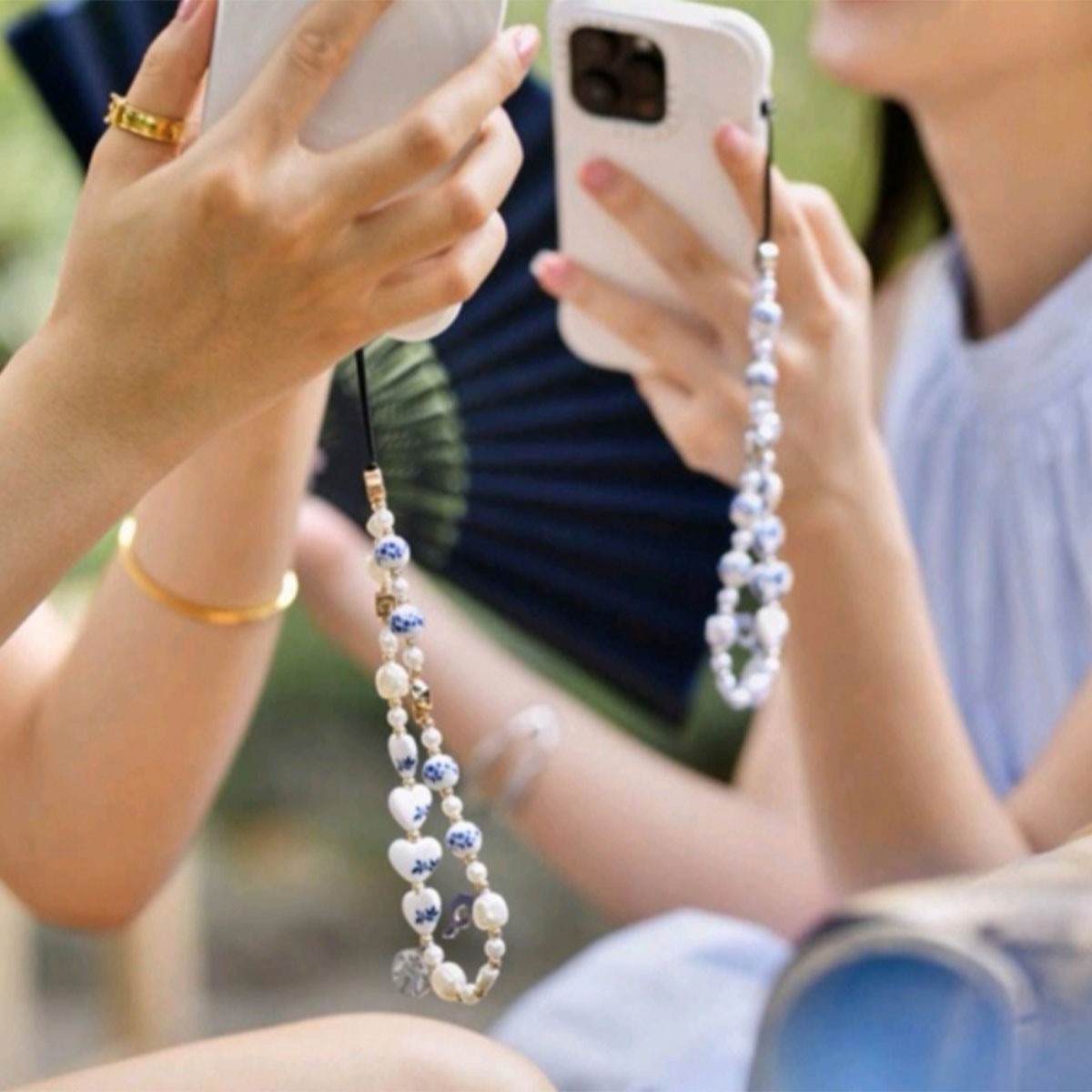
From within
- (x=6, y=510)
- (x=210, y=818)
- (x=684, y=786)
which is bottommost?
(x=210, y=818)

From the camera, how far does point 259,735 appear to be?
8.40ft

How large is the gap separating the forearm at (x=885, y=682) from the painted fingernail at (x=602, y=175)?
0.66 ft

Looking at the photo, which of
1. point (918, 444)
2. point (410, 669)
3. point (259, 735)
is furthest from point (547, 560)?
point (259, 735)

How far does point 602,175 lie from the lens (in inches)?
40.0

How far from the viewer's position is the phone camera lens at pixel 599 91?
0.98 metres

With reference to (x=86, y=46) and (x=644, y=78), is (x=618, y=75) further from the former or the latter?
(x=86, y=46)

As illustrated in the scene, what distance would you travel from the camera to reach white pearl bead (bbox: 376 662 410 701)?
738mm

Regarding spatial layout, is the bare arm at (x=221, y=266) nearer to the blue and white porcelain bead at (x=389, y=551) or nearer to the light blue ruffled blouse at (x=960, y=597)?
the blue and white porcelain bead at (x=389, y=551)

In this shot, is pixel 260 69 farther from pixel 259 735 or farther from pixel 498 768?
pixel 259 735

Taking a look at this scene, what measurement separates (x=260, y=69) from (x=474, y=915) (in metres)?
0.32

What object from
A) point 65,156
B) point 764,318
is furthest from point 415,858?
point 65,156

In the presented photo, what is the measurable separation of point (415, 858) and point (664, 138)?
416 mm

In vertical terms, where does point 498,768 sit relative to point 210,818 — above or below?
above

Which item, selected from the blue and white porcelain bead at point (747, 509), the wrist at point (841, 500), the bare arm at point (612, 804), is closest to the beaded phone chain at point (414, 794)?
the blue and white porcelain bead at point (747, 509)
